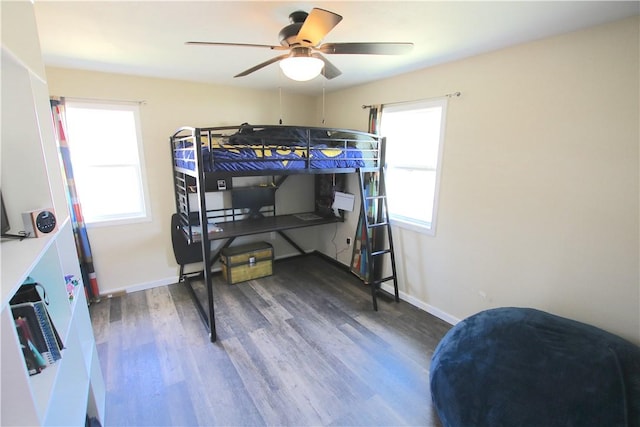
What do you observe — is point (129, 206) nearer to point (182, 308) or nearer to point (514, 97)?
point (182, 308)

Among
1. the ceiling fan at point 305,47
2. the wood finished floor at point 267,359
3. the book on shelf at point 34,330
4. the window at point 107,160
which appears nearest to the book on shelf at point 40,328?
the book on shelf at point 34,330

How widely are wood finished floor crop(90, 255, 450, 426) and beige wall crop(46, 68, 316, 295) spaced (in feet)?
1.02

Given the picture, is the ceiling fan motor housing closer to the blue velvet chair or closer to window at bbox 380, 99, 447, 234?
window at bbox 380, 99, 447, 234

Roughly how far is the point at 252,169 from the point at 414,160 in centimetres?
170

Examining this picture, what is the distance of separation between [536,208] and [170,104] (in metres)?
3.65

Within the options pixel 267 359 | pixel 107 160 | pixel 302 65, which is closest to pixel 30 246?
pixel 302 65

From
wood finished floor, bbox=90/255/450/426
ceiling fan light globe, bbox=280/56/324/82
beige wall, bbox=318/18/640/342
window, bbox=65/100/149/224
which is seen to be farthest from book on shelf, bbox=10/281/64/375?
beige wall, bbox=318/18/640/342

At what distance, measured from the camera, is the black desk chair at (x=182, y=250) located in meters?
3.42

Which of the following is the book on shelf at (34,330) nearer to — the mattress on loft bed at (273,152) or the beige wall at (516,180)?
the mattress on loft bed at (273,152)

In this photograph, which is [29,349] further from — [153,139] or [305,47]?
[153,139]

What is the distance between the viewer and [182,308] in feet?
9.91

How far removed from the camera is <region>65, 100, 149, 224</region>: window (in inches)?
113

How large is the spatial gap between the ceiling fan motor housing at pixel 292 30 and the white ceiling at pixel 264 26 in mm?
31

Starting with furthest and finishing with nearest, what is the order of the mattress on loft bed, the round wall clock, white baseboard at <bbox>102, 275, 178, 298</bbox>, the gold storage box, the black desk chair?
1. the gold storage box
2. the black desk chair
3. white baseboard at <bbox>102, 275, 178, 298</bbox>
4. the mattress on loft bed
5. the round wall clock
